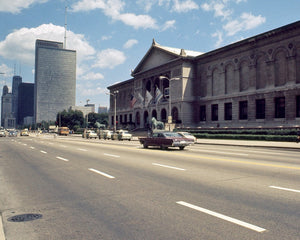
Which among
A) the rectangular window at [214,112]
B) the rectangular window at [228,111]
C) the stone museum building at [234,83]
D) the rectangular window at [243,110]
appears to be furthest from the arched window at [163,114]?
the rectangular window at [243,110]

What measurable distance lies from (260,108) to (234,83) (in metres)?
7.73

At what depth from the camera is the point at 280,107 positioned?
46.3 metres

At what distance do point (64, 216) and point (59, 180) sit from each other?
4.22 metres

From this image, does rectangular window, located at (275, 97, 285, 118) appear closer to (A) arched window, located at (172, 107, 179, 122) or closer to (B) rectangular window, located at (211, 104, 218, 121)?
(B) rectangular window, located at (211, 104, 218, 121)

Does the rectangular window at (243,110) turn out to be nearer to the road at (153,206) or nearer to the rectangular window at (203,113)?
the rectangular window at (203,113)

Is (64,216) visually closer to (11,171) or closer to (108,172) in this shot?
(108,172)

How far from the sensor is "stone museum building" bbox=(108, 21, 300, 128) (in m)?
44.7

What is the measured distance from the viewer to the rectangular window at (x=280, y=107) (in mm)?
45812

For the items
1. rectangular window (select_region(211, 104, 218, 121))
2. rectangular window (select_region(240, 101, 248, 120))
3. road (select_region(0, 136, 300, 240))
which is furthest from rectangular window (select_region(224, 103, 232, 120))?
road (select_region(0, 136, 300, 240))

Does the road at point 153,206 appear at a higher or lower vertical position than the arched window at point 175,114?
lower

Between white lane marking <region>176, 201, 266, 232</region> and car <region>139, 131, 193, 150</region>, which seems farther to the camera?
car <region>139, 131, 193, 150</region>

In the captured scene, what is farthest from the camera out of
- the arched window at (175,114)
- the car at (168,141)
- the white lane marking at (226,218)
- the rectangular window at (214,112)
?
the arched window at (175,114)

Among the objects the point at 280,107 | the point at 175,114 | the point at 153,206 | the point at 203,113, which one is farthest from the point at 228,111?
the point at 153,206

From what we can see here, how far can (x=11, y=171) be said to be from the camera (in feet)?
41.2
